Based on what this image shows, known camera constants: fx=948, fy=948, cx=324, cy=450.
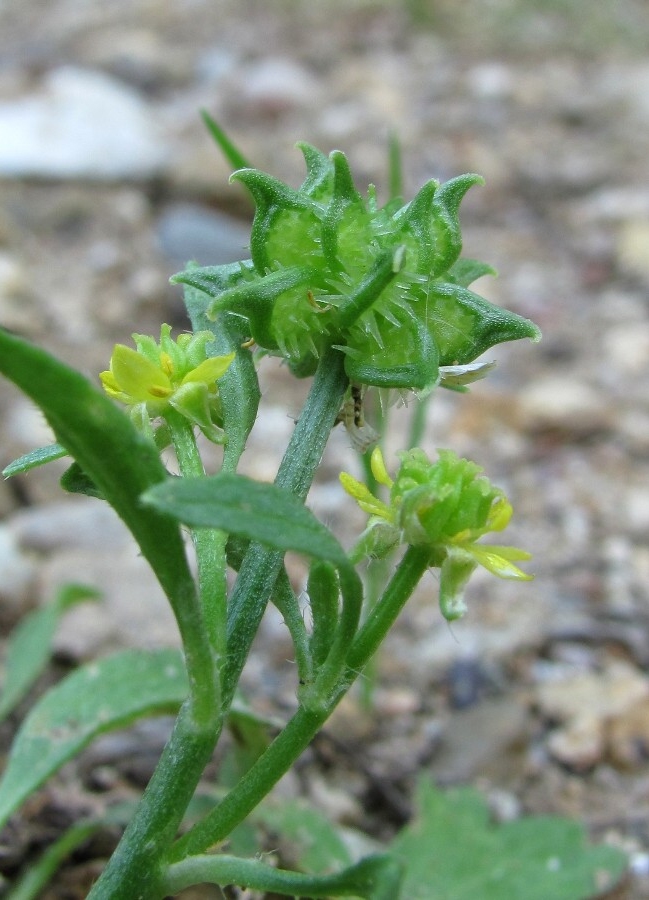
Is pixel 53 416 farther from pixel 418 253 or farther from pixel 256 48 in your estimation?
pixel 256 48

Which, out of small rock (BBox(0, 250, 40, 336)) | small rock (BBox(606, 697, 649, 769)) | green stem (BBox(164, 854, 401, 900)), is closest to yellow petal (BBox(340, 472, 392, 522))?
green stem (BBox(164, 854, 401, 900))

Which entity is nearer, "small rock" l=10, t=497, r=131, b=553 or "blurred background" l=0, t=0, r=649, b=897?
"blurred background" l=0, t=0, r=649, b=897

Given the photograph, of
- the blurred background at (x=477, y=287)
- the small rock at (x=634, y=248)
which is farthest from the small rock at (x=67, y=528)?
the small rock at (x=634, y=248)

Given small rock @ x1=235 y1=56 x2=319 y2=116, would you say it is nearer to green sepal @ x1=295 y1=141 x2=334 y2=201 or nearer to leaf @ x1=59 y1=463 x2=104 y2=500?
green sepal @ x1=295 y1=141 x2=334 y2=201

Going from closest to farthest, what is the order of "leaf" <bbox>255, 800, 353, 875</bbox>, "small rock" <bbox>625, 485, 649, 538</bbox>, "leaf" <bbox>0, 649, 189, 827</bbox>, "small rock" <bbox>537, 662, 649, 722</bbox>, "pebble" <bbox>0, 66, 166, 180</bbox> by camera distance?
"leaf" <bbox>0, 649, 189, 827</bbox> < "leaf" <bbox>255, 800, 353, 875</bbox> < "small rock" <bbox>537, 662, 649, 722</bbox> < "small rock" <bbox>625, 485, 649, 538</bbox> < "pebble" <bbox>0, 66, 166, 180</bbox>

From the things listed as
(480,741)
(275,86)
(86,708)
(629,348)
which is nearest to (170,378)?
(86,708)

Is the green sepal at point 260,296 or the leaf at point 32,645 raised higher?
the green sepal at point 260,296

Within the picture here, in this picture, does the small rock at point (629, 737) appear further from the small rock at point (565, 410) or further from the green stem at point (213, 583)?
the green stem at point (213, 583)
